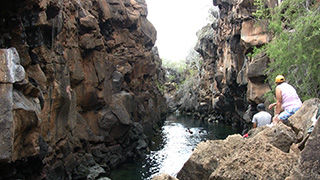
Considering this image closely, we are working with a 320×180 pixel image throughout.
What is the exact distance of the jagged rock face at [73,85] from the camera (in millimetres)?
8031

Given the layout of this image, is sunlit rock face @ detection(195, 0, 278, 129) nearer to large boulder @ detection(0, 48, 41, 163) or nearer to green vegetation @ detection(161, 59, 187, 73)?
large boulder @ detection(0, 48, 41, 163)

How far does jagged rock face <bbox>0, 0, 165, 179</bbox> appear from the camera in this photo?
26.3 ft

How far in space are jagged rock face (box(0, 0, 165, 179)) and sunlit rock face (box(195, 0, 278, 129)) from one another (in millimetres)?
8738

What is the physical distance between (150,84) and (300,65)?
62.1 ft

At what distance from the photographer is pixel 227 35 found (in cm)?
2911

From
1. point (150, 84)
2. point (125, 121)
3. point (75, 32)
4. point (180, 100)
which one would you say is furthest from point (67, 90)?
point (180, 100)

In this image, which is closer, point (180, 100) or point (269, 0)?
point (269, 0)

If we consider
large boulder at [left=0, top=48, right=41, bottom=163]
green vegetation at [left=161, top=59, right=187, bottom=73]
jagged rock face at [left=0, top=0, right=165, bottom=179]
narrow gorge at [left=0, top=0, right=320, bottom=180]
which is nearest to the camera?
narrow gorge at [left=0, top=0, right=320, bottom=180]

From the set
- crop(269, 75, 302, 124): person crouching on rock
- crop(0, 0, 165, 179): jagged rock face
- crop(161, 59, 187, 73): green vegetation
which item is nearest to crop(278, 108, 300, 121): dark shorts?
crop(269, 75, 302, 124): person crouching on rock

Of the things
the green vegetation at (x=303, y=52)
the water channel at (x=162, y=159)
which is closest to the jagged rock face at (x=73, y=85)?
the water channel at (x=162, y=159)

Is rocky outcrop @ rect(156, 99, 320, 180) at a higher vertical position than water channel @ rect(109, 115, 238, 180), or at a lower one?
higher

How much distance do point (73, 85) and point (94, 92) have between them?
1593 mm

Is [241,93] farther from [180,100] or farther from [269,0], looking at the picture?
[180,100]

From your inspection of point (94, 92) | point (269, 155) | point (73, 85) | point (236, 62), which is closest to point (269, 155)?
point (269, 155)
